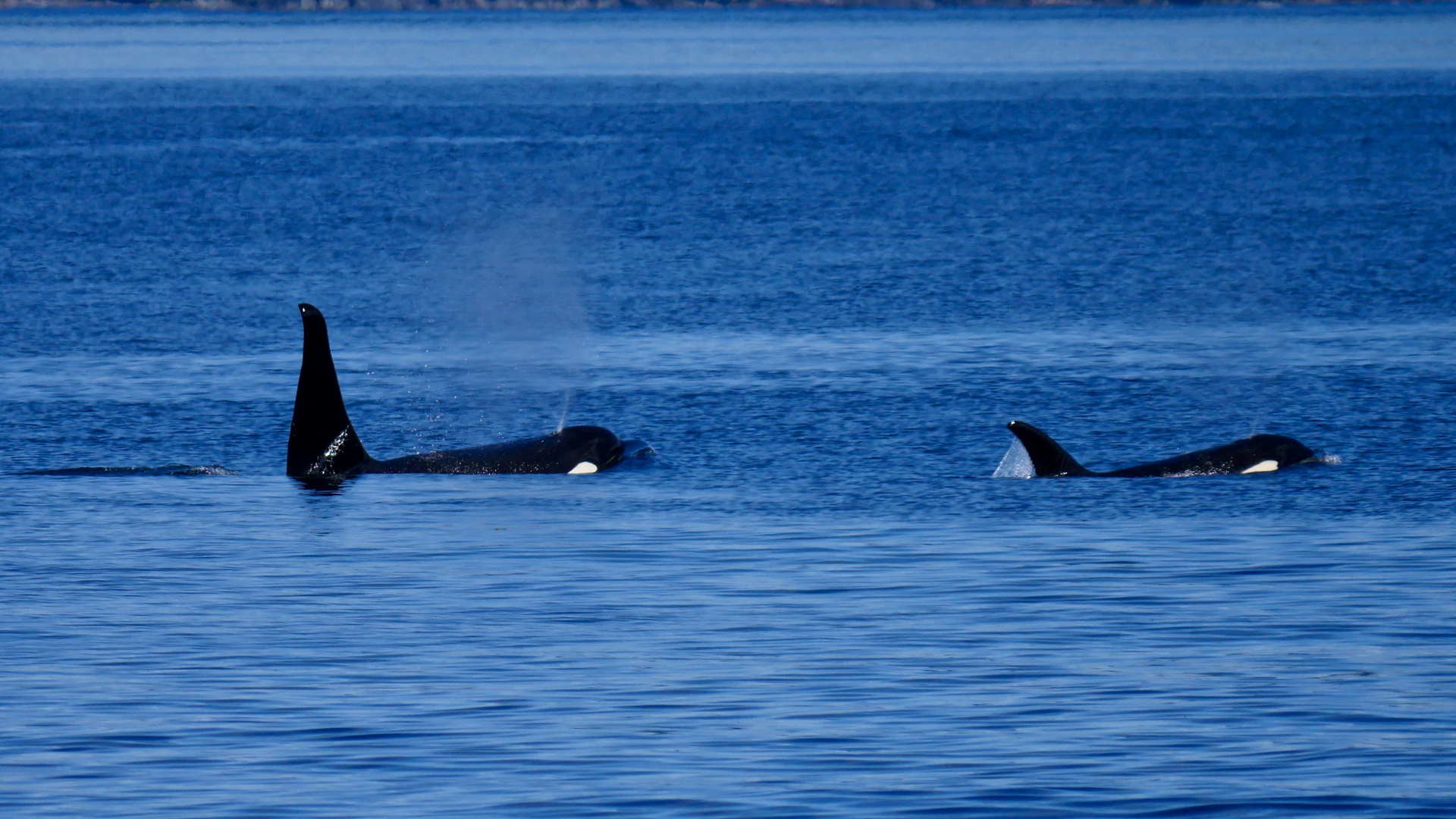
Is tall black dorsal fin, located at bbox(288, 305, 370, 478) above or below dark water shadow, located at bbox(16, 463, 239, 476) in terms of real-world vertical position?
above

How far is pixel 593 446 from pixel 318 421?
7.75 feet

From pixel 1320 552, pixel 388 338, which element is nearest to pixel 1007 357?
pixel 388 338

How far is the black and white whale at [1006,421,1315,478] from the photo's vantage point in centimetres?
1919

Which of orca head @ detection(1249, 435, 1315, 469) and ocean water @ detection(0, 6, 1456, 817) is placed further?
orca head @ detection(1249, 435, 1315, 469)

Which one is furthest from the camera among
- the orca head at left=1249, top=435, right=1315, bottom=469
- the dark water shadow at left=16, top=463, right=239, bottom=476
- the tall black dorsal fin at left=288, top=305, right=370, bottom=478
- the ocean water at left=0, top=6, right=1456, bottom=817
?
the dark water shadow at left=16, top=463, right=239, bottom=476

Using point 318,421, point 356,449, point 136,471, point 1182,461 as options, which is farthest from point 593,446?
point 1182,461

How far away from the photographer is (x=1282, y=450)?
64.0 ft

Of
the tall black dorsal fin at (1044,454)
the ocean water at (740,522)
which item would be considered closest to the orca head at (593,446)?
the ocean water at (740,522)

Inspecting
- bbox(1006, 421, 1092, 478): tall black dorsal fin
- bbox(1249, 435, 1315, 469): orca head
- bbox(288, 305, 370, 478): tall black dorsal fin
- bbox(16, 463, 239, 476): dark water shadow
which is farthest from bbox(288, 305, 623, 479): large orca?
bbox(1249, 435, 1315, 469): orca head

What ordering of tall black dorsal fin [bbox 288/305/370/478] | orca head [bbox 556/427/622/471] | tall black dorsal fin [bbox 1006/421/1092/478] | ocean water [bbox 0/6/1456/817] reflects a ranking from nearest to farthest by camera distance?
ocean water [bbox 0/6/1456/817], tall black dorsal fin [bbox 1006/421/1092/478], tall black dorsal fin [bbox 288/305/370/478], orca head [bbox 556/427/622/471]

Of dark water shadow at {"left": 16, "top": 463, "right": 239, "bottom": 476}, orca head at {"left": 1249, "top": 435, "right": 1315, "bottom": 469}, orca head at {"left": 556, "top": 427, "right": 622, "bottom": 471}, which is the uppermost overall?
orca head at {"left": 1249, "top": 435, "right": 1315, "bottom": 469}

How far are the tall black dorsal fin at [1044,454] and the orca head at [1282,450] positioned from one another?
150 centimetres

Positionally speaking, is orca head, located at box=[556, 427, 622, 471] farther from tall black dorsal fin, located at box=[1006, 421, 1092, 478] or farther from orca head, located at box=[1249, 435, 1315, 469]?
orca head, located at box=[1249, 435, 1315, 469]

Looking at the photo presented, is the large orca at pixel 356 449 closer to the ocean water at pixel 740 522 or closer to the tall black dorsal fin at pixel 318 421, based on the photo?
the tall black dorsal fin at pixel 318 421
